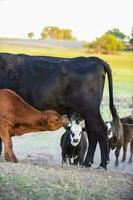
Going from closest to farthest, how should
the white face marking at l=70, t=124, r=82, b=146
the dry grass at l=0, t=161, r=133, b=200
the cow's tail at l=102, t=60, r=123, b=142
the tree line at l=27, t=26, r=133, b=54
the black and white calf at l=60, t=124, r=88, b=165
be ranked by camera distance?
the dry grass at l=0, t=161, r=133, b=200 < the tree line at l=27, t=26, r=133, b=54 < the cow's tail at l=102, t=60, r=123, b=142 < the white face marking at l=70, t=124, r=82, b=146 < the black and white calf at l=60, t=124, r=88, b=165

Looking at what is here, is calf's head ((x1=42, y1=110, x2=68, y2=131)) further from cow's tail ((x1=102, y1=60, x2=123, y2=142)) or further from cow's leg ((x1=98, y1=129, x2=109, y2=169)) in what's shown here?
cow's tail ((x1=102, y1=60, x2=123, y2=142))

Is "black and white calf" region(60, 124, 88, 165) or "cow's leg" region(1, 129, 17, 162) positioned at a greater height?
"cow's leg" region(1, 129, 17, 162)

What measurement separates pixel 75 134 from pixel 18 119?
3.42ft

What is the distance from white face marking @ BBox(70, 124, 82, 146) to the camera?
6.06 metres

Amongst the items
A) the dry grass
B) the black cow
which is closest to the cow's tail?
the black cow

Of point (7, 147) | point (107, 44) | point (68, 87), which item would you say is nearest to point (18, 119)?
point (7, 147)

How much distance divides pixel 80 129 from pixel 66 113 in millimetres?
325

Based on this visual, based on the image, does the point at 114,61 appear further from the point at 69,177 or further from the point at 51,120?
the point at 69,177

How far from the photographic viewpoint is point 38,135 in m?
6.62

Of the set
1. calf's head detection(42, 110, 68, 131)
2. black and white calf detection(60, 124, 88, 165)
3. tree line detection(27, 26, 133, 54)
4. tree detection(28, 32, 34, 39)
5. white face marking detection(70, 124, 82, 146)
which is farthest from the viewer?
black and white calf detection(60, 124, 88, 165)

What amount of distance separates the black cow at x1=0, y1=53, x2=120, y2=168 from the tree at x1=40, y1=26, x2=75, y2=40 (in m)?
0.21

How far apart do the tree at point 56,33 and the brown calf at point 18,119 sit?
0.83 m

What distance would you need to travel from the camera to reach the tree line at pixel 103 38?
5.64 meters

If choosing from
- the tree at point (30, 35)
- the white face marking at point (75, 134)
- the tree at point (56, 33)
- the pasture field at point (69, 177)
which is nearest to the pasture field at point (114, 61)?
the pasture field at point (69, 177)
